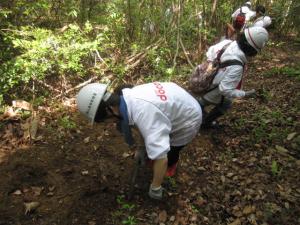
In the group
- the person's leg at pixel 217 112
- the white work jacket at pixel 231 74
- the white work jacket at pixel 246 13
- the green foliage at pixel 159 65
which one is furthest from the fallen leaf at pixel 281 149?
the white work jacket at pixel 246 13

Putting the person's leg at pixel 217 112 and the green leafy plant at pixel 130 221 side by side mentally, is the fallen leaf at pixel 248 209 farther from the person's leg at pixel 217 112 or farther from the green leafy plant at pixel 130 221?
the person's leg at pixel 217 112

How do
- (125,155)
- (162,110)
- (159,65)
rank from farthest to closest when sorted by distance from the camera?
(159,65)
(125,155)
(162,110)

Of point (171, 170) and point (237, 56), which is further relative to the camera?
point (237, 56)

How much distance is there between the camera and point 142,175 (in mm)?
4441

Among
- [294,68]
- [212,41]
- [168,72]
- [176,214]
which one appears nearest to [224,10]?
[212,41]

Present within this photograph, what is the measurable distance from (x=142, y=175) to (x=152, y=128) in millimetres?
1480

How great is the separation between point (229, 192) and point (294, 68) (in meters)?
4.70

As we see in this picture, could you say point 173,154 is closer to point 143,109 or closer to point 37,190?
point 143,109

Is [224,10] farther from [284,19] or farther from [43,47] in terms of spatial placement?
[43,47]

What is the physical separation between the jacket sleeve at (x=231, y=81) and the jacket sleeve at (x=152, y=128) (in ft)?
5.51

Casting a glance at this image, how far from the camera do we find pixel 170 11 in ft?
25.7

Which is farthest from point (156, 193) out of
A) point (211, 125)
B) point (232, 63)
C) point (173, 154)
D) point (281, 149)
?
point (281, 149)

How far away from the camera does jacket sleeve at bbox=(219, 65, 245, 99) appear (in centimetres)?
447

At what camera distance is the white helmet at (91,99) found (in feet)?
10.2
